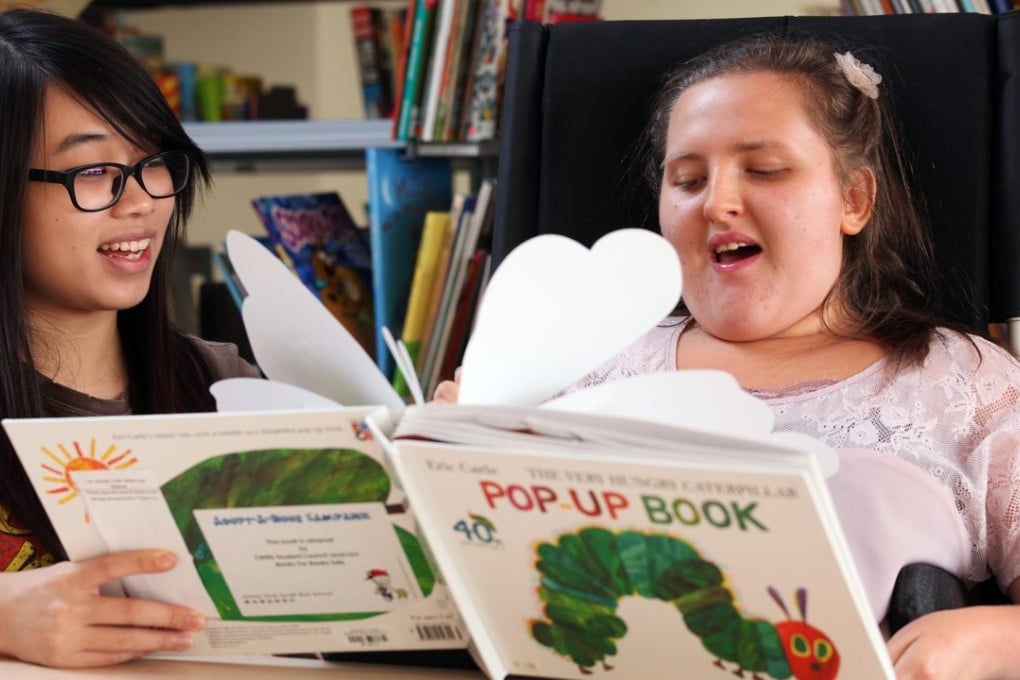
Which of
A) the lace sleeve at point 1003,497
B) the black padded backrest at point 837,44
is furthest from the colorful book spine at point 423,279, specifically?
the lace sleeve at point 1003,497

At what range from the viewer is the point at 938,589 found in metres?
0.96

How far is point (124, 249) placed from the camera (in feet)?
4.17

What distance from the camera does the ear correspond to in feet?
4.28

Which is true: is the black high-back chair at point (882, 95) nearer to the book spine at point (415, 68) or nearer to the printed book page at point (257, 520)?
the printed book page at point (257, 520)

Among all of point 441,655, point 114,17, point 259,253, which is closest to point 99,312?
point 259,253

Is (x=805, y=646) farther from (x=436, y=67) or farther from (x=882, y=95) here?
(x=436, y=67)

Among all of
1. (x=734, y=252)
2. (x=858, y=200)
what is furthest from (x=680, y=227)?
(x=858, y=200)

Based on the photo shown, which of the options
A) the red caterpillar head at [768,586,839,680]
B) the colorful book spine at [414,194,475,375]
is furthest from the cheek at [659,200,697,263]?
the colorful book spine at [414,194,475,375]

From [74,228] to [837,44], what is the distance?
821mm

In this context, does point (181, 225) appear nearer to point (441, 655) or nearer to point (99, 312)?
point (99, 312)

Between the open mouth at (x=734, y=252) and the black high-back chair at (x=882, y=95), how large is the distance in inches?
7.0

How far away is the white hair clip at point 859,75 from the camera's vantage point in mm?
1289

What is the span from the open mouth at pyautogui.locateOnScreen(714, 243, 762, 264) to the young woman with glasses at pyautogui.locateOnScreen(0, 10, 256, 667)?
0.56m

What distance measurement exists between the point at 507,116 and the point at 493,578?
0.77 m
